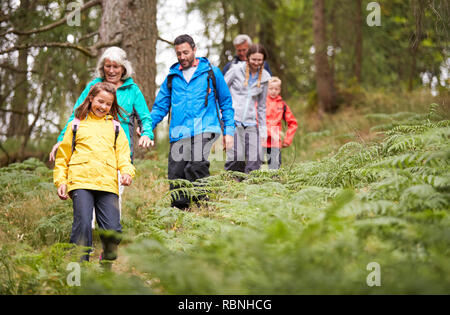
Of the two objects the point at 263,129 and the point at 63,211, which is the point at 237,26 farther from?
the point at 63,211

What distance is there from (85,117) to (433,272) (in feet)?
11.1

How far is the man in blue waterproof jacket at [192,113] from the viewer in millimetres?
5406

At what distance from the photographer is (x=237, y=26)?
13.8 metres

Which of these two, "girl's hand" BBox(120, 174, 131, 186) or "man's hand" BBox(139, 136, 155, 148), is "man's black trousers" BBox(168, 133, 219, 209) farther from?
"girl's hand" BBox(120, 174, 131, 186)

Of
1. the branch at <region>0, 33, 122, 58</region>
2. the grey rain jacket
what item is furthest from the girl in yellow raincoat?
the branch at <region>0, 33, 122, 58</region>

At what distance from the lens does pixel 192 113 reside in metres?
5.45

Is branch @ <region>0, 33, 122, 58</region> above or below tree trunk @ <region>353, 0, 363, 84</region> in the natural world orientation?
below

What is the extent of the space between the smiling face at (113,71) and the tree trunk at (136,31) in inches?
115

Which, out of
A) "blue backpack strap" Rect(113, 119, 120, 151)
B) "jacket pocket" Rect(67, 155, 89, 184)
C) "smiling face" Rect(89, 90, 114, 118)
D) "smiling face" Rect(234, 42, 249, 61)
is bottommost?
"jacket pocket" Rect(67, 155, 89, 184)

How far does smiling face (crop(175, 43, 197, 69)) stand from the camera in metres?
5.42

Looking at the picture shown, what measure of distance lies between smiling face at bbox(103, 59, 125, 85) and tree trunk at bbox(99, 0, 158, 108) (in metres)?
2.92
